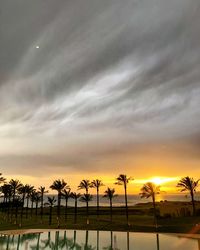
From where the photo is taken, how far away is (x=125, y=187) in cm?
7600

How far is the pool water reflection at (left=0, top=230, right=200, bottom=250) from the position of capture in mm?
43438

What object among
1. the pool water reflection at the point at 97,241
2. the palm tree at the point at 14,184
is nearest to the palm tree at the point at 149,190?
the pool water reflection at the point at 97,241

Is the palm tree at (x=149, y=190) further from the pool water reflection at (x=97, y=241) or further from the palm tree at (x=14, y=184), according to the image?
the palm tree at (x=14, y=184)

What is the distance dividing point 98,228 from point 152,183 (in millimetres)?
16218

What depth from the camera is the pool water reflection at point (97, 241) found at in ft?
143

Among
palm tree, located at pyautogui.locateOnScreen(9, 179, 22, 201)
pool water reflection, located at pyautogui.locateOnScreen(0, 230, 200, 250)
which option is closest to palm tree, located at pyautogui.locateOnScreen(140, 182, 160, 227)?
pool water reflection, located at pyautogui.locateOnScreen(0, 230, 200, 250)

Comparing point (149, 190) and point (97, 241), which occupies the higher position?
point (149, 190)

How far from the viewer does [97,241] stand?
49844 mm

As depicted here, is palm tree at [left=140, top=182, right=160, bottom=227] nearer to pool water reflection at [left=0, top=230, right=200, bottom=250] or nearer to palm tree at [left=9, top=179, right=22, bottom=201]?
pool water reflection at [left=0, top=230, right=200, bottom=250]

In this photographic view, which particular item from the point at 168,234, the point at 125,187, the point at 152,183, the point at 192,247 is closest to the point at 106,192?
the point at 125,187

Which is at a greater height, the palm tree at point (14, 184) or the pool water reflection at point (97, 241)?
the palm tree at point (14, 184)

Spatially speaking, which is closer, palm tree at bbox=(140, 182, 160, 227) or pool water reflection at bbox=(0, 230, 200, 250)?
pool water reflection at bbox=(0, 230, 200, 250)

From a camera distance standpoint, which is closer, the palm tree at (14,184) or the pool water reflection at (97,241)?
the pool water reflection at (97,241)

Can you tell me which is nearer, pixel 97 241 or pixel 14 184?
pixel 97 241
